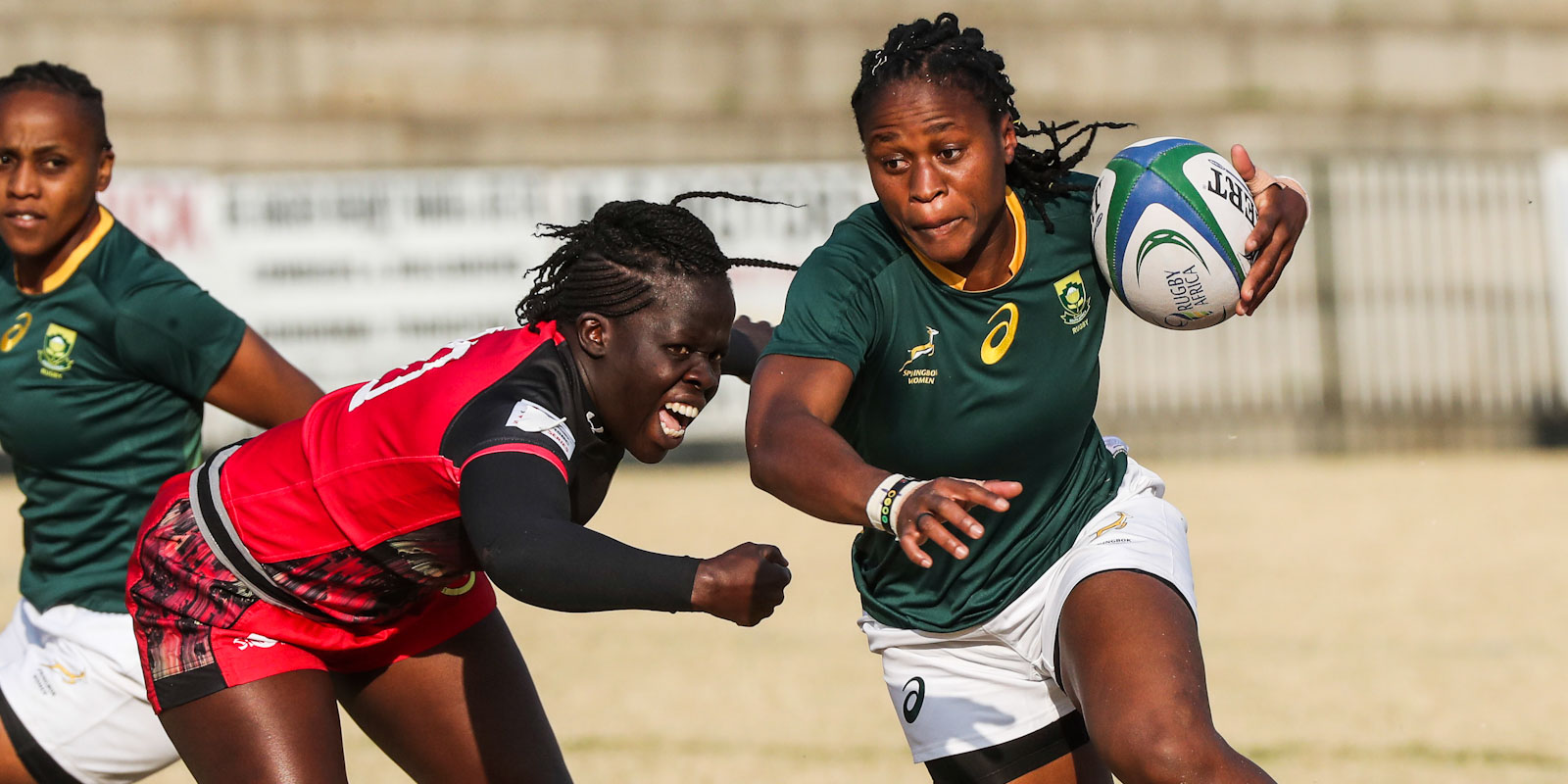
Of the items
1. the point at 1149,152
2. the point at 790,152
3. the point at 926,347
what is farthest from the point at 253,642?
the point at 790,152

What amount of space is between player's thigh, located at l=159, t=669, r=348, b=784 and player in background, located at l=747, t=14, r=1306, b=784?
3.85ft

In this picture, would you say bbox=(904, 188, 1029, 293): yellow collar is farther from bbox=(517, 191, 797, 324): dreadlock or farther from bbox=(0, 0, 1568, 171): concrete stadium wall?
bbox=(0, 0, 1568, 171): concrete stadium wall

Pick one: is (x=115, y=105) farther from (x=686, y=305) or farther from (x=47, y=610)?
(x=686, y=305)

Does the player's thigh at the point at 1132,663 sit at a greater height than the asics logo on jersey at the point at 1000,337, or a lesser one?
lesser

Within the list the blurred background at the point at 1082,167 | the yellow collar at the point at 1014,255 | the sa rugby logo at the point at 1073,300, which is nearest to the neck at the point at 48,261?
the yellow collar at the point at 1014,255

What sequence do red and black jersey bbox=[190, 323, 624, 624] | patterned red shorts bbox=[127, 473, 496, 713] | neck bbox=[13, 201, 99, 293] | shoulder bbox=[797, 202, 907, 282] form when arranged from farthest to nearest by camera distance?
neck bbox=[13, 201, 99, 293]
shoulder bbox=[797, 202, 907, 282]
patterned red shorts bbox=[127, 473, 496, 713]
red and black jersey bbox=[190, 323, 624, 624]

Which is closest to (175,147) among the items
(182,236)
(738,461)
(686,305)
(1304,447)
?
(182,236)

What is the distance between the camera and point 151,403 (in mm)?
4531

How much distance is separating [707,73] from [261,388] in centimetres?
1584

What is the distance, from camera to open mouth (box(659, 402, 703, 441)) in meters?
3.54

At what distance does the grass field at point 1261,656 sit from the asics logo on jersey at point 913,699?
7.07 feet

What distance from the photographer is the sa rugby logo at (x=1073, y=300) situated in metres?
3.98

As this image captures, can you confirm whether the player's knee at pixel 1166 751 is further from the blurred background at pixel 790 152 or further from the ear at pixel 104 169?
the blurred background at pixel 790 152

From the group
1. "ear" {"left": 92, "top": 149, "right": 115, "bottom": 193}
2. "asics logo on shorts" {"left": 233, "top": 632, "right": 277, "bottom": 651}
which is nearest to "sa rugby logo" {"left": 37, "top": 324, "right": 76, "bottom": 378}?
"ear" {"left": 92, "top": 149, "right": 115, "bottom": 193}
